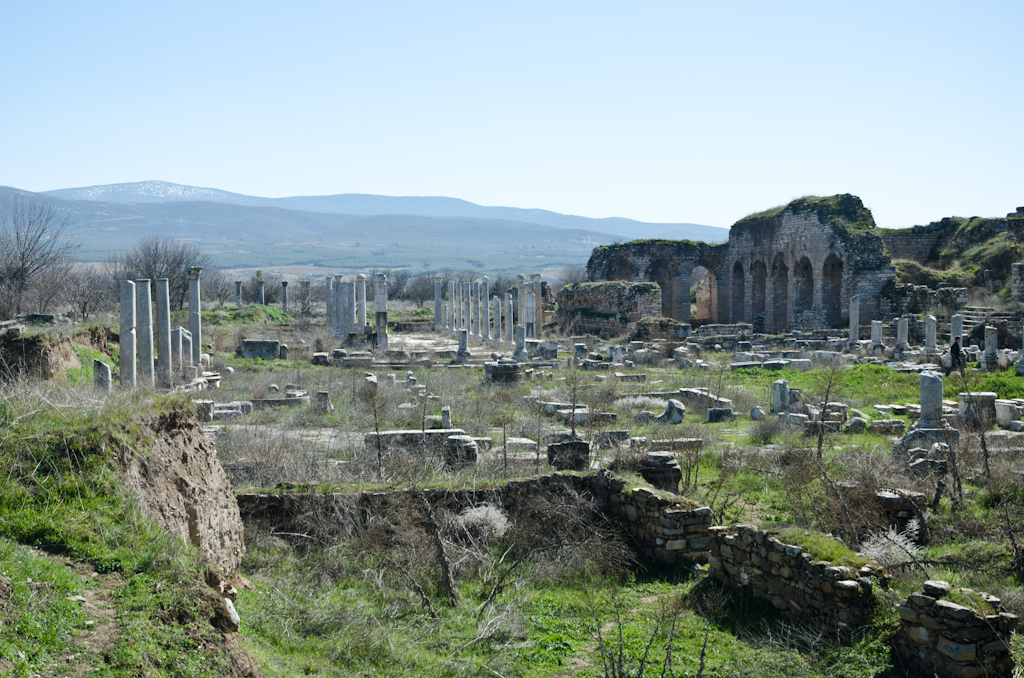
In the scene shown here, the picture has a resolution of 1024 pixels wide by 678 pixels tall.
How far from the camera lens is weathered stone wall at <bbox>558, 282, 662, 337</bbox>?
1448 inches

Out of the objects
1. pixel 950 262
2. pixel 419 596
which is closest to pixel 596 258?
pixel 950 262

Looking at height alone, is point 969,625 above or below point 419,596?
above

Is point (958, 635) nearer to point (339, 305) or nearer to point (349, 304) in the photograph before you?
point (339, 305)

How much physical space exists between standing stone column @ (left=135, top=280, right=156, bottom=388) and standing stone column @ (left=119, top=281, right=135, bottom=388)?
42 cm

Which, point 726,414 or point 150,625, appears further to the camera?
point 726,414

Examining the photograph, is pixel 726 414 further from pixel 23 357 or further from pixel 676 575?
pixel 23 357

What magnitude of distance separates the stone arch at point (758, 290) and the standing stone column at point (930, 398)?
1080 inches

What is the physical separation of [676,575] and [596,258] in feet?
117

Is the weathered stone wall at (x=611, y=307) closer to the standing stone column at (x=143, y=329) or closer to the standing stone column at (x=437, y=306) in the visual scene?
the standing stone column at (x=437, y=306)

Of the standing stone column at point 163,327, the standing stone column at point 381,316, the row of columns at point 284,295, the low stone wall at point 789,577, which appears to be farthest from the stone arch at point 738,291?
the low stone wall at point 789,577

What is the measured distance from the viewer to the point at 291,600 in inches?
273

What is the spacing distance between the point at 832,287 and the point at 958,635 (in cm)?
3337

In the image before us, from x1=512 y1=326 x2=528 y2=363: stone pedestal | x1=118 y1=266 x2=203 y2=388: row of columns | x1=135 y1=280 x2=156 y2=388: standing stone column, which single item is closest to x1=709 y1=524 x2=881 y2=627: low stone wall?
x1=118 y1=266 x2=203 y2=388: row of columns

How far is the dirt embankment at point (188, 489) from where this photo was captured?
639cm
